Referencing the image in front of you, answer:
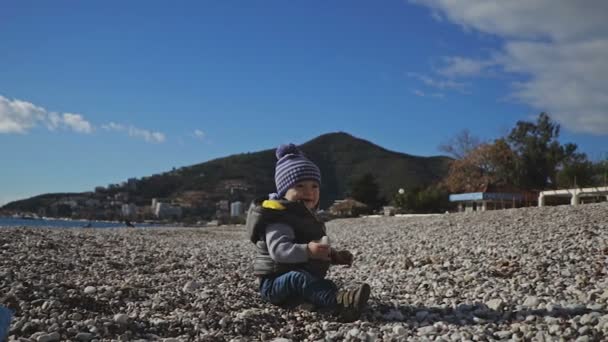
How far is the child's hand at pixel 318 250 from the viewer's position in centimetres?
419

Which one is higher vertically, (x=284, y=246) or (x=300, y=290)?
(x=284, y=246)

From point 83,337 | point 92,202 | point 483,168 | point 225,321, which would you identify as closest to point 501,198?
point 483,168

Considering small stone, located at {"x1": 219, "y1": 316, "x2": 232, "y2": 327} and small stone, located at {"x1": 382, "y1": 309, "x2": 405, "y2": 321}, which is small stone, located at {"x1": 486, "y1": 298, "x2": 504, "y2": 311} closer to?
small stone, located at {"x1": 382, "y1": 309, "x2": 405, "y2": 321}

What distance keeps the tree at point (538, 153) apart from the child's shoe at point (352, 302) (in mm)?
35619

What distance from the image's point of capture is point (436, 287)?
17.5ft

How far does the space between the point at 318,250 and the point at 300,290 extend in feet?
1.22

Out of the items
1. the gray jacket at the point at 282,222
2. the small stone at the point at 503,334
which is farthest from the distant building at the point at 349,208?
the small stone at the point at 503,334

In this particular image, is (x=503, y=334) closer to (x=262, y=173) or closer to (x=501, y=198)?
(x=501, y=198)

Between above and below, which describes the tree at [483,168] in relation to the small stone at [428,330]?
above

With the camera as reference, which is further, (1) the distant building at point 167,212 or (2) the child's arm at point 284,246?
(1) the distant building at point 167,212

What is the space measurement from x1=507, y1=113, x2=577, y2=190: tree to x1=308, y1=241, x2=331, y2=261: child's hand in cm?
3549

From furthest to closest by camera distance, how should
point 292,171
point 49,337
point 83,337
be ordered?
point 292,171, point 83,337, point 49,337

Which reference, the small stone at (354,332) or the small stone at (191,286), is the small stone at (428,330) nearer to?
the small stone at (354,332)

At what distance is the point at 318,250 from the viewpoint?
4191 mm
